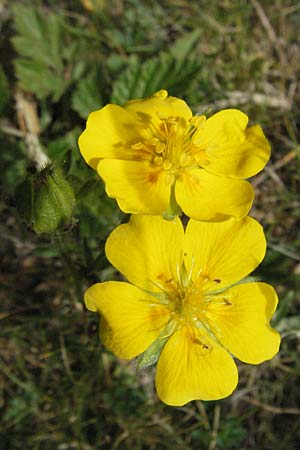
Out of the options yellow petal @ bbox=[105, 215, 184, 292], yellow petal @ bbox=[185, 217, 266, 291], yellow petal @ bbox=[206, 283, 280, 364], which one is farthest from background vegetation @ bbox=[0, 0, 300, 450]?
yellow petal @ bbox=[206, 283, 280, 364]

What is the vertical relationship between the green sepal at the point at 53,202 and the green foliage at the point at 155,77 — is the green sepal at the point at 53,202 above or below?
above

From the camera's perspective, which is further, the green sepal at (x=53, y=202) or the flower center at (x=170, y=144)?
the flower center at (x=170, y=144)

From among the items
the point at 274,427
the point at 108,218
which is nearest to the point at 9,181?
the point at 108,218

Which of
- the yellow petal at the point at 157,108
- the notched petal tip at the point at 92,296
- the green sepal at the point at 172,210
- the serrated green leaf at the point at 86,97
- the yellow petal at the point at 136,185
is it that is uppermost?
the yellow petal at the point at 157,108

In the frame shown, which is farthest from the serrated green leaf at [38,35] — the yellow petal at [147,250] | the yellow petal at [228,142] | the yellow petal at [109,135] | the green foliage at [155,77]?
the yellow petal at [147,250]

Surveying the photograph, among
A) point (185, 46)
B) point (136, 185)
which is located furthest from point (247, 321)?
point (185, 46)

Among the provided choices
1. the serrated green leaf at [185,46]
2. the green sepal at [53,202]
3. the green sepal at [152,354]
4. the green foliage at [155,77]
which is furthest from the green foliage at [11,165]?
the green sepal at [152,354]

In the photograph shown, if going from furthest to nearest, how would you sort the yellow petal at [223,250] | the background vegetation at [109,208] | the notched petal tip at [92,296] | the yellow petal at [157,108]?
the background vegetation at [109,208], the yellow petal at [157,108], the yellow petal at [223,250], the notched petal tip at [92,296]

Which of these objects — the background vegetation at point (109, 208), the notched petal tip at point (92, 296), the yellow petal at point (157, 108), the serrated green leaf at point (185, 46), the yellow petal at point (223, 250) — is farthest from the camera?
the serrated green leaf at point (185, 46)

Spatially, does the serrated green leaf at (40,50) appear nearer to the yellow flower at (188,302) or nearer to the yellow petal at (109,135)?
the yellow petal at (109,135)
